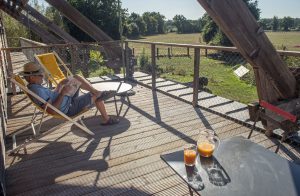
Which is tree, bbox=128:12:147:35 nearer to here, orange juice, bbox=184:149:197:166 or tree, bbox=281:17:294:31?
tree, bbox=281:17:294:31

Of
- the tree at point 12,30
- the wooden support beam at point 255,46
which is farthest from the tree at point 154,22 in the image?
the wooden support beam at point 255,46

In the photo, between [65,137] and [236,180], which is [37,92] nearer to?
[65,137]

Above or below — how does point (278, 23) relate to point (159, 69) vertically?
above

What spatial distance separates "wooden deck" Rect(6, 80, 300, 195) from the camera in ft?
9.61

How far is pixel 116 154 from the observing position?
362cm

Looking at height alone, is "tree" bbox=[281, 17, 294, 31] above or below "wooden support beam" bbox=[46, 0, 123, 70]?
above

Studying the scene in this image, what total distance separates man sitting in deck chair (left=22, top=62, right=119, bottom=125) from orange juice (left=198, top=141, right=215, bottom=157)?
2353 mm

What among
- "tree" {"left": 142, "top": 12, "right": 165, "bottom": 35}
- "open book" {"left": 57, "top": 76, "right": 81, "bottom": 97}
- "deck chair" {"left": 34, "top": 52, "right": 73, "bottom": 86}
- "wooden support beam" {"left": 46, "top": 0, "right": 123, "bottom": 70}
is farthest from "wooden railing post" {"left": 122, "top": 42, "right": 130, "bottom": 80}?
"tree" {"left": 142, "top": 12, "right": 165, "bottom": 35}

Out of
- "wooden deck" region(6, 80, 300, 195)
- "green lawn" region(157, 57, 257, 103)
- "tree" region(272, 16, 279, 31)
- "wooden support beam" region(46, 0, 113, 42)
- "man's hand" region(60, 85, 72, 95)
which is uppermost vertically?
"tree" region(272, 16, 279, 31)

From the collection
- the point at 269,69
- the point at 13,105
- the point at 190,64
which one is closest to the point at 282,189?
the point at 269,69

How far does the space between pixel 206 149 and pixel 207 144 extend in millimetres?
59

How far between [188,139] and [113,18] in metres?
19.8

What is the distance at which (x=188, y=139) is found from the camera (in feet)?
13.2

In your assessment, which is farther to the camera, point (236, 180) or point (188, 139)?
point (188, 139)
